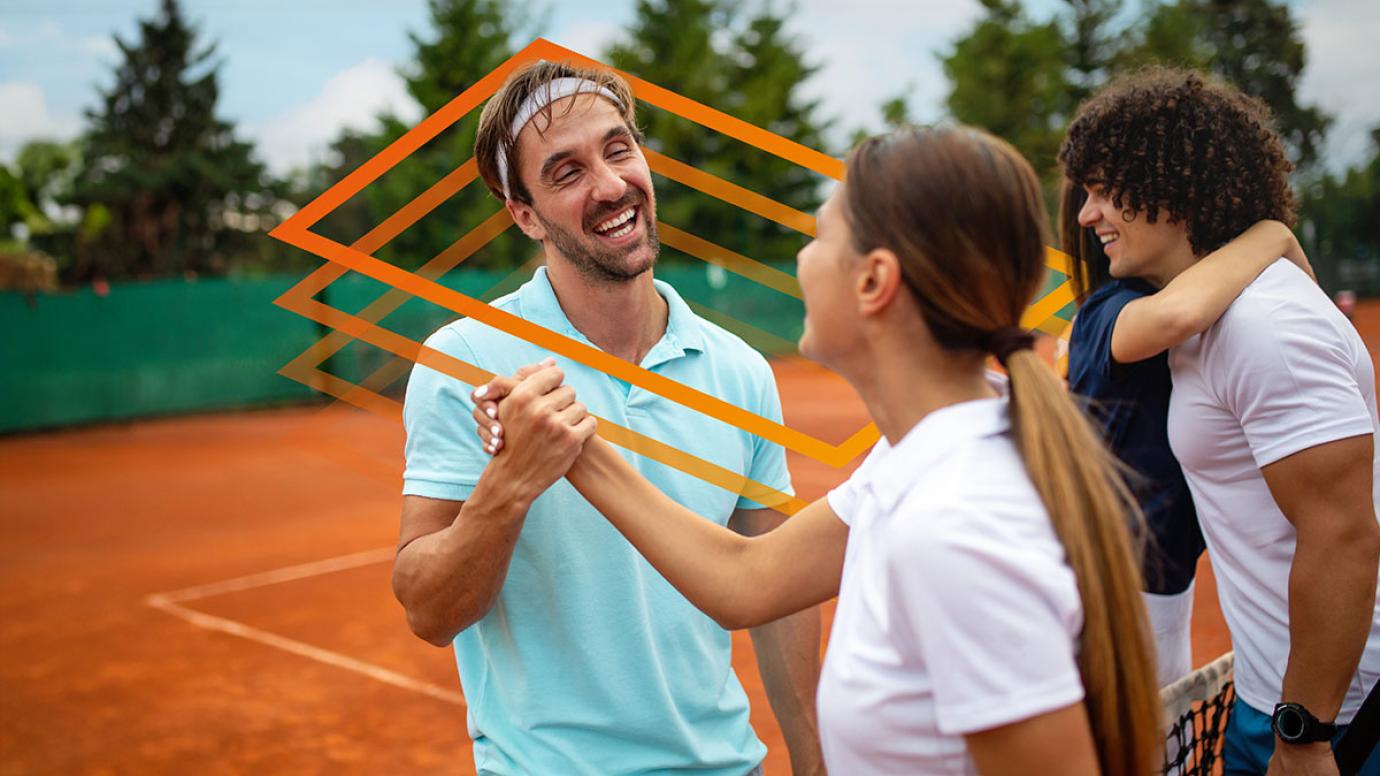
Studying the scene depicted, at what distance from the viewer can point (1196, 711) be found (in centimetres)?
247

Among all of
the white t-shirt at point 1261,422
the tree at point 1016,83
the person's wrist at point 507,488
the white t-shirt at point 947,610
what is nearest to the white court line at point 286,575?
the person's wrist at point 507,488

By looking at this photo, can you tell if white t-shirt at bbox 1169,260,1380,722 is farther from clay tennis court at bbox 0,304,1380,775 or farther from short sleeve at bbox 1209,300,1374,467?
clay tennis court at bbox 0,304,1380,775

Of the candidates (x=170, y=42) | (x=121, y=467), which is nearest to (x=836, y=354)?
(x=121, y=467)

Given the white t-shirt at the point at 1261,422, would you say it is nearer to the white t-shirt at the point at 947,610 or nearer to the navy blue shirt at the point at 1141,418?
the navy blue shirt at the point at 1141,418

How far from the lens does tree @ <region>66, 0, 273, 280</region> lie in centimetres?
4672

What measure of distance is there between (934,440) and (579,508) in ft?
3.14

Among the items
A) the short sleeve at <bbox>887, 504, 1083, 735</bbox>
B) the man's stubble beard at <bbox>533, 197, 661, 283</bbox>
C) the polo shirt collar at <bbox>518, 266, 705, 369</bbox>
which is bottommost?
the short sleeve at <bbox>887, 504, 1083, 735</bbox>

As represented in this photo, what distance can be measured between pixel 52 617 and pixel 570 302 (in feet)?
23.4

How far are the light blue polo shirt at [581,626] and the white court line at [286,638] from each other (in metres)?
4.13

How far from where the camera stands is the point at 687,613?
2291 millimetres

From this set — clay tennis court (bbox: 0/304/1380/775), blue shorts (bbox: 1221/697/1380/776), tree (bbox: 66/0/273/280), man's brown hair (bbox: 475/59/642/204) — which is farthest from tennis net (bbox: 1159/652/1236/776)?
tree (bbox: 66/0/273/280)

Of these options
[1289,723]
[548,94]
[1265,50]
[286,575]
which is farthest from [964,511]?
[1265,50]

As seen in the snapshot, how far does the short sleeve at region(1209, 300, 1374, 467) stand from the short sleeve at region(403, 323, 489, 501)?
55.2 inches

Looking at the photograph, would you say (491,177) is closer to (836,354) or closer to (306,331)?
(836,354)
